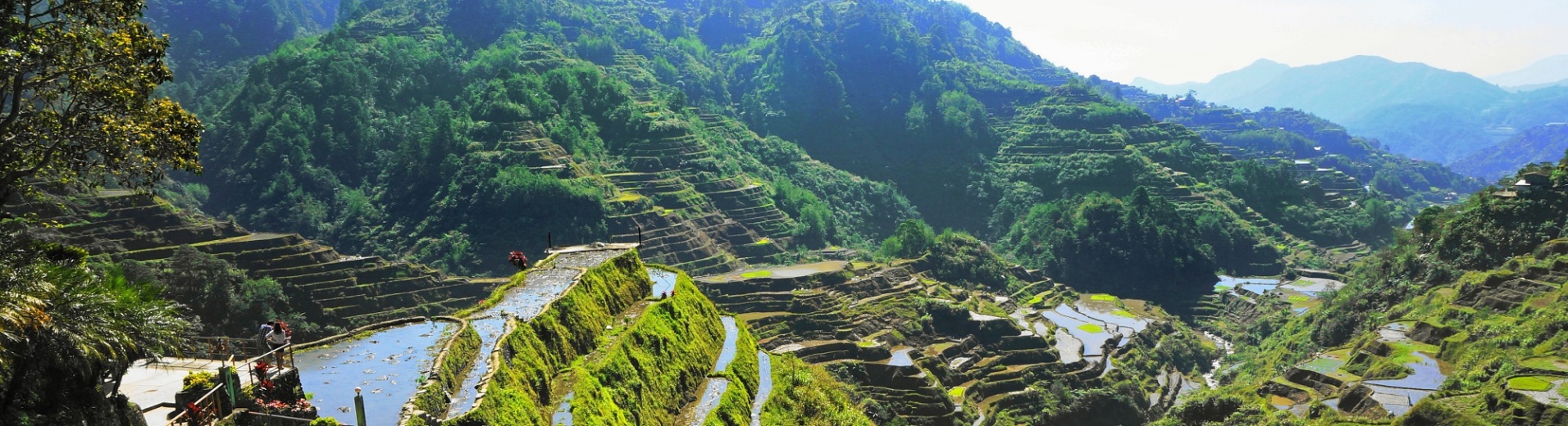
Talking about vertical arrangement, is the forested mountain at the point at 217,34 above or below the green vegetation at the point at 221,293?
above

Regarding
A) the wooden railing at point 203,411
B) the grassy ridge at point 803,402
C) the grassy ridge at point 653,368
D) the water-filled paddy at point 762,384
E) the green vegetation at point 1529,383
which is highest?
the wooden railing at point 203,411

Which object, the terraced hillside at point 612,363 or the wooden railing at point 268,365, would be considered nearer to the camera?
the wooden railing at point 268,365

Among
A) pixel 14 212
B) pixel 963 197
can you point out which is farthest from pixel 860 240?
pixel 14 212

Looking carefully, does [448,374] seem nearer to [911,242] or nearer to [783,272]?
[783,272]

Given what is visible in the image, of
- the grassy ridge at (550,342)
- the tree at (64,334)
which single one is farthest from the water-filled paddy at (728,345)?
the tree at (64,334)

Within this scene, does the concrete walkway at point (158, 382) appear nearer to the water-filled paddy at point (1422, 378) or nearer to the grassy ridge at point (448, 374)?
the grassy ridge at point (448, 374)

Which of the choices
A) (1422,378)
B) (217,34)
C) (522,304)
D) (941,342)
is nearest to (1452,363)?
(1422,378)
